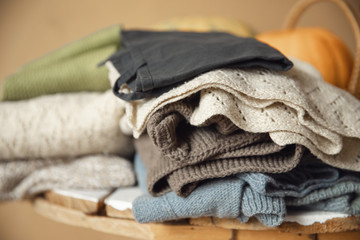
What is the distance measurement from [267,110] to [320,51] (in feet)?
1.41

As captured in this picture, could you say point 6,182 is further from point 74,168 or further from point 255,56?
point 255,56

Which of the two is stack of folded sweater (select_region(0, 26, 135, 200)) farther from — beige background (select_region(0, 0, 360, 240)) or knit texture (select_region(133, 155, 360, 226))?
beige background (select_region(0, 0, 360, 240))

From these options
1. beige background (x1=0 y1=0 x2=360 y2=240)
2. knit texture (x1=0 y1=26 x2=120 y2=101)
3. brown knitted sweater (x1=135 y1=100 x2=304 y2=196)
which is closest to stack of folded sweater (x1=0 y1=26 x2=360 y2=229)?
brown knitted sweater (x1=135 y1=100 x2=304 y2=196)

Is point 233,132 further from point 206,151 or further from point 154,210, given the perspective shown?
point 154,210

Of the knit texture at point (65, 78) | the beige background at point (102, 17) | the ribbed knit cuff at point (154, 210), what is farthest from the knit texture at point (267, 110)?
the beige background at point (102, 17)

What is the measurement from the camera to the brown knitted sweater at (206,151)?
0.40 metres

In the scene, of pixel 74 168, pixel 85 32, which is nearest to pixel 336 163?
pixel 74 168

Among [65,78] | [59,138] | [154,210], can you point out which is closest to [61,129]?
[59,138]

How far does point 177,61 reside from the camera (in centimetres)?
47

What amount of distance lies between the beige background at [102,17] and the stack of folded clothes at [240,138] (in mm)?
756

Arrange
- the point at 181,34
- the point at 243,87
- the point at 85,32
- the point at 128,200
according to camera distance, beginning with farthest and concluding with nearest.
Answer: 1. the point at 85,32
2. the point at 181,34
3. the point at 128,200
4. the point at 243,87

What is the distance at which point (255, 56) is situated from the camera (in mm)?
Answer: 422

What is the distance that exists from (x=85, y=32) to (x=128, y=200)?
33.3 inches

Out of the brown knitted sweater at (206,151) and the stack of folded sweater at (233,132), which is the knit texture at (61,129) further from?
the brown knitted sweater at (206,151)
